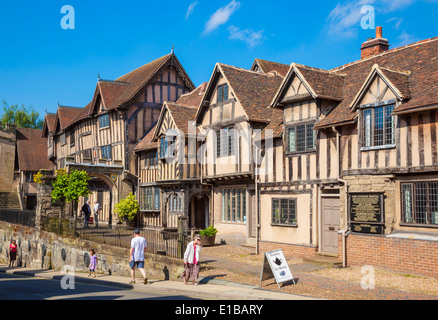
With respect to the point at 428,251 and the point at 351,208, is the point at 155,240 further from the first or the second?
the point at 428,251

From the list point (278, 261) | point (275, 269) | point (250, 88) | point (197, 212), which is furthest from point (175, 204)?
point (275, 269)

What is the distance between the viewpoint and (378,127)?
51.8 ft

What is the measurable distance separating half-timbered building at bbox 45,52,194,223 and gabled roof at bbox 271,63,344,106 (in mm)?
15404

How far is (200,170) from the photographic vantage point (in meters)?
25.7

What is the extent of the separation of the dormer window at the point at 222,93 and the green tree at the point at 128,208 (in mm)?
10888

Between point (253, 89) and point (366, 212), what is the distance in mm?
9045

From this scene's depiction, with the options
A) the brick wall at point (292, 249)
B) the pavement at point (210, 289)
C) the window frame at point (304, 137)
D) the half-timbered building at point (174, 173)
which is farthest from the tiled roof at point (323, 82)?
the half-timbered building at point (174, 173)

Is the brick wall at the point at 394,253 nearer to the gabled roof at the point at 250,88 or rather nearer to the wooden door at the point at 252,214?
the wooden door at the point at 252,214

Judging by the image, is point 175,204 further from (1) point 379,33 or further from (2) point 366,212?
(1) point 379,33

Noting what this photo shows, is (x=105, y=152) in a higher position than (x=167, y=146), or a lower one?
higher

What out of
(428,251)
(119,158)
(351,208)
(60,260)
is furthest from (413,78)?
(119,158)

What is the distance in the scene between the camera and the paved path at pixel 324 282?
1162 cm
